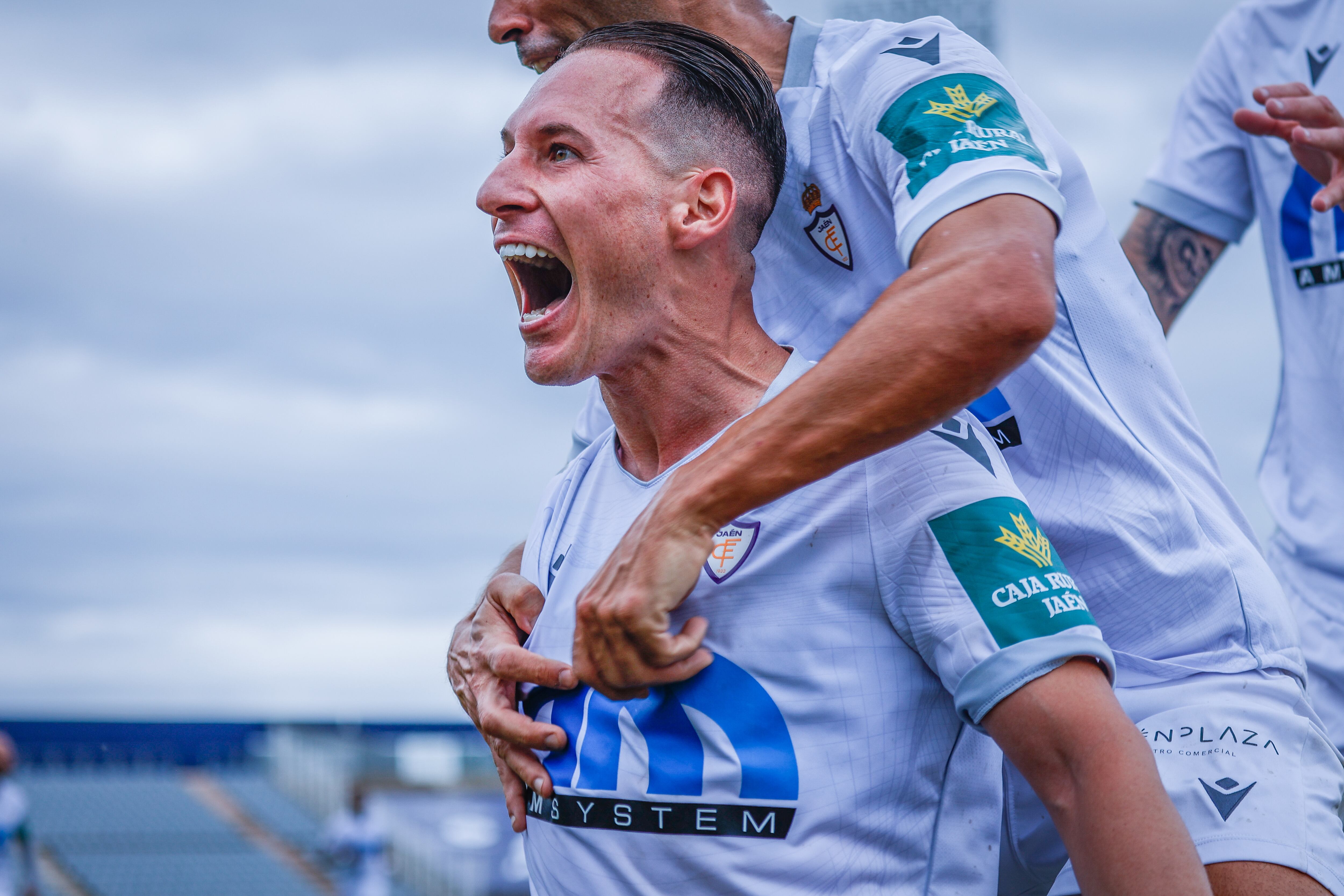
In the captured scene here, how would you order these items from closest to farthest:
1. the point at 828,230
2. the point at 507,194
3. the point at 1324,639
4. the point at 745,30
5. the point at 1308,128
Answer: the point at 507,194
the point at 828,230
the point at 745,30
the point at 1308,128
the point at 1324,639

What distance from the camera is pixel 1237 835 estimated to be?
1865 millimetres

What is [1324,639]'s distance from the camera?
302cm

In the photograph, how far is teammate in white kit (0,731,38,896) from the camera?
14.2 meters

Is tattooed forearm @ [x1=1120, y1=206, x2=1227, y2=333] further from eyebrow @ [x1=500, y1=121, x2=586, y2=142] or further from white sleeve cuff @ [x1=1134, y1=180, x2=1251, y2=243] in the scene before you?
eyebrow @ [x1=500, y1=121, x2=586, y2=142]

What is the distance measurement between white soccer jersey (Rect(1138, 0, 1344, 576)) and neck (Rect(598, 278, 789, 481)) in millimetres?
1724

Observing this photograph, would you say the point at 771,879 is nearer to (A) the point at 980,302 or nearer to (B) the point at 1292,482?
(A) the point at 980,302

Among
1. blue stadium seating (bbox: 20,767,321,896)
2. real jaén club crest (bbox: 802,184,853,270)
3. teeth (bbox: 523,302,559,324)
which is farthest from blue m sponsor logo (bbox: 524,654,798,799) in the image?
blue stadium seating (bbox: 20,767,321,896)

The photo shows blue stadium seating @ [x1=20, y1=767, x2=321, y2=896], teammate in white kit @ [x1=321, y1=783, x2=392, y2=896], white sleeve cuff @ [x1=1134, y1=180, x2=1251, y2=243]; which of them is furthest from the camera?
blue stadium seating @ [x1=20, y1=767, x2=321, y2=896]

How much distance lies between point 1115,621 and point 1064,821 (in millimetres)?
546

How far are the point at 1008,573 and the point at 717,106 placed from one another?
2.87 ft

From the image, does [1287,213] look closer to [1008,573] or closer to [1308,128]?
[1308,128]

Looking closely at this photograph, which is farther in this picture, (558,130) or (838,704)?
(558,130)

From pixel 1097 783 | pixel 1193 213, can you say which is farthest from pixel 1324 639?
pixel 1097 783

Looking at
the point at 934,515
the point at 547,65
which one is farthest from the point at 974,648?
the point at 547,65
